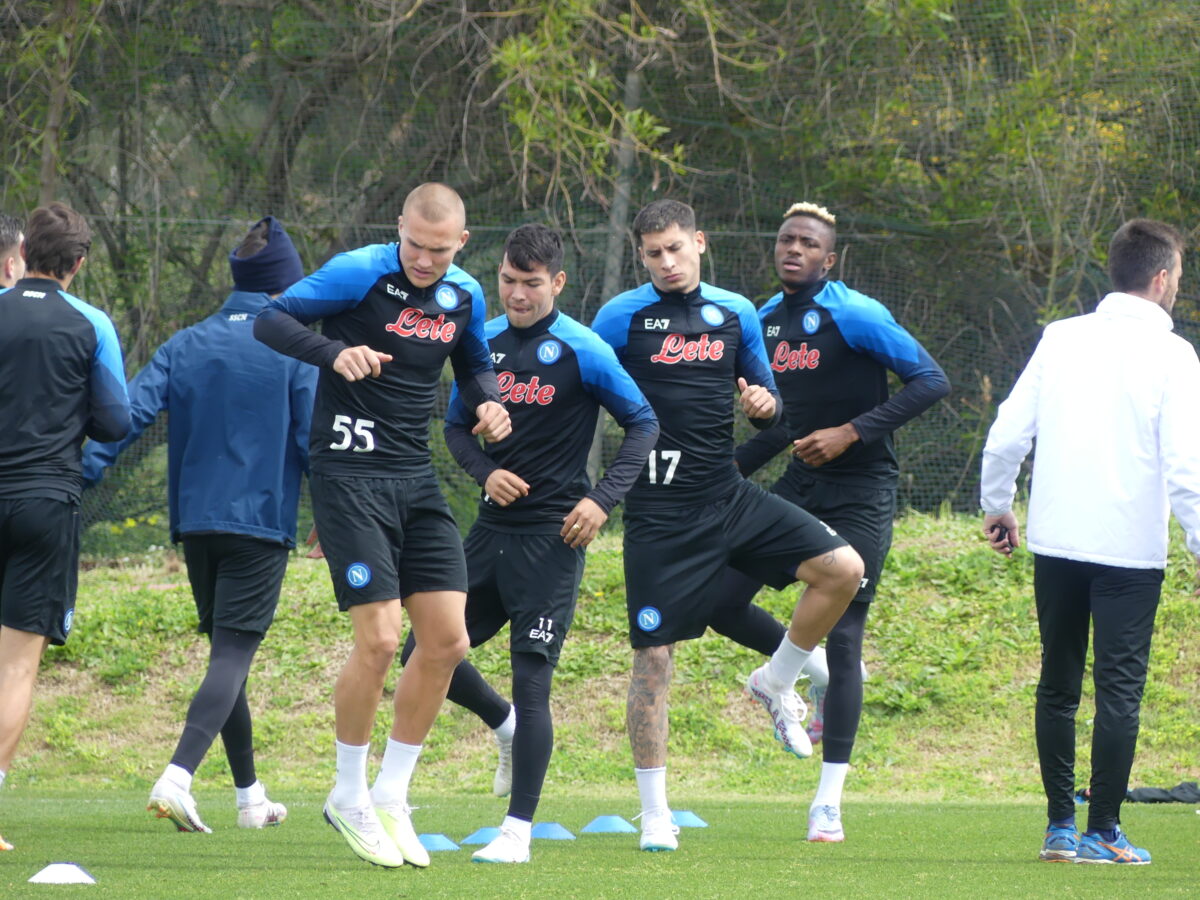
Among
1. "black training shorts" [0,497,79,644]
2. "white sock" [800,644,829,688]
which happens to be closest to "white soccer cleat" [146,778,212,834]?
"black training shorts" [0,497,79,644]

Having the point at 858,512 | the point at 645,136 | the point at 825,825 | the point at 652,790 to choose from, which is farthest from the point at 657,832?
the point at 645,136

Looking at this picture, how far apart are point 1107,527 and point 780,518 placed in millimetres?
1344

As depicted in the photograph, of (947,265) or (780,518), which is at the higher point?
(947,265)

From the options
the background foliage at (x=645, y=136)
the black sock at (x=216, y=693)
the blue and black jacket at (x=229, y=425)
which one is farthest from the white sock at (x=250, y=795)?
the background foliage at (x=645, y=136)

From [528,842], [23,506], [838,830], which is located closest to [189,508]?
[23,506]

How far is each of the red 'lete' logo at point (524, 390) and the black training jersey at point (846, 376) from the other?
1365 millimetres

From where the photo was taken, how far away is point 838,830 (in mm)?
6066

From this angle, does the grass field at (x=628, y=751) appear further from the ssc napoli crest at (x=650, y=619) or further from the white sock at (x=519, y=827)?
the ssc napoli crest at (x=650, y=619)

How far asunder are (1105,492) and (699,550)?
1570 mm

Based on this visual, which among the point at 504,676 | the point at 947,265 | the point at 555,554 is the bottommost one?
the point at 504,676

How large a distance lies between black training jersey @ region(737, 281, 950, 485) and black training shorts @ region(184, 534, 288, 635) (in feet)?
7.33

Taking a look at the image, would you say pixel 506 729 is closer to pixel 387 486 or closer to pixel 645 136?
pixel 387 486

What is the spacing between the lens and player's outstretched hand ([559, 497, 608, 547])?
544 centimetres

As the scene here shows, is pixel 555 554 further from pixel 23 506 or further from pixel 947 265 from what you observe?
pixel 947 265
